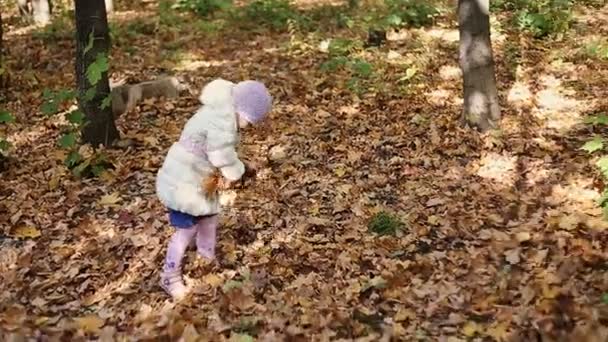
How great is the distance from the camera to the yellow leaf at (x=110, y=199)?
21.9 ft

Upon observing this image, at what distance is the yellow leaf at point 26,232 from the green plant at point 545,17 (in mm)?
8627

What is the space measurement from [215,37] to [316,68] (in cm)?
349

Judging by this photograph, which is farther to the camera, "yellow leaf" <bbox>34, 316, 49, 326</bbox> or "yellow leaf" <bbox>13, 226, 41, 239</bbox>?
"yellow leaf" <bbox>13, 226, 41, 239</bbox>

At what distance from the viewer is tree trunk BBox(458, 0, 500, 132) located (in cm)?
752

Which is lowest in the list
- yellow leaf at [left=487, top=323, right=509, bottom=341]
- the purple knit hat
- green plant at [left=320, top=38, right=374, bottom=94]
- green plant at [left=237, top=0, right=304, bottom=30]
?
yellow leaf at [left=487, top=323, right=509, bottom=341]

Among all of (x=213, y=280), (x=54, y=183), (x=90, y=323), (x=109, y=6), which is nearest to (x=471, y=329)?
(x=213, y=280)

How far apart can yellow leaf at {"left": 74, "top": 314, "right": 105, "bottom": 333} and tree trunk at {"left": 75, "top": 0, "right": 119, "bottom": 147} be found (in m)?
3.12

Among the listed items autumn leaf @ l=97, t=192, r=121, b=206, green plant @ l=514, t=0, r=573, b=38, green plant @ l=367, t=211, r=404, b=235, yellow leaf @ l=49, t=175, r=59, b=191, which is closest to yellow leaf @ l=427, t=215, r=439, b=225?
green plant @ l=367, t=211, r=404, b=235

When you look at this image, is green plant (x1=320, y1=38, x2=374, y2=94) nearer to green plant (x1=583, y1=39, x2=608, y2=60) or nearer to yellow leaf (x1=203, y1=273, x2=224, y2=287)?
green plant (x1=583, y1=39, x2=608, y2=60)

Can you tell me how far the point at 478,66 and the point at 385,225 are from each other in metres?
2.73

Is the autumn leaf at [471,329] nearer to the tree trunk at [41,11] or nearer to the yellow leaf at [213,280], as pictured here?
the yellow leaf at [213,280]

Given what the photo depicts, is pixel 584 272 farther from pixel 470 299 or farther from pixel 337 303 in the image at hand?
pixel 337 303

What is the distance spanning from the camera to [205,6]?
15.6 metres

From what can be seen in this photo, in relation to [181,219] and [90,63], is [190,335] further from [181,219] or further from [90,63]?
[90,63]
